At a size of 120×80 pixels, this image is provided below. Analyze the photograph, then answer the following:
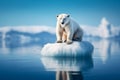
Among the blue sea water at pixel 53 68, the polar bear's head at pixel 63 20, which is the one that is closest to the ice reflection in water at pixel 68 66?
the blue sea water at pixel 53 68

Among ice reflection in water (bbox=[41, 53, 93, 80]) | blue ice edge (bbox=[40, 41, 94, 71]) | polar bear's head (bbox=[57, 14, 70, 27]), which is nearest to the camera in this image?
ice reflection in water (bbox=[41, 53, 93, 80])

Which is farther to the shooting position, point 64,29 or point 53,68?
point 64,29

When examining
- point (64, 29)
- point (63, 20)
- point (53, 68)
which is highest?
point (63, 20)

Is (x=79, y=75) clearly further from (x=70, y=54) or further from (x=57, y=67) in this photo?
(x=70, y=54)

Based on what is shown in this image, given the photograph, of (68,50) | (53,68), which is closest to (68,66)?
(53,68)

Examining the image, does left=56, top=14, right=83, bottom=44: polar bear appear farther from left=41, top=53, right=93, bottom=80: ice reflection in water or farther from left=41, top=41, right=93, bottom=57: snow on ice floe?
left=41, top=53, right=93, bottom=80: ice reflection in water

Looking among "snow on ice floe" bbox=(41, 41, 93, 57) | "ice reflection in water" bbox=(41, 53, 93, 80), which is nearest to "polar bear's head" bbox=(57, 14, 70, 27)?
"snow on ice floe" bbox=(41, 41, 93, 57)

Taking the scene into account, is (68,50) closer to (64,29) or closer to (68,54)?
(68,54)

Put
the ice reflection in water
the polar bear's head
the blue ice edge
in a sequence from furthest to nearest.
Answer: the polar bear's head
the blue ice edge
the ice reflection in water

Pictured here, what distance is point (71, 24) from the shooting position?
6.10m

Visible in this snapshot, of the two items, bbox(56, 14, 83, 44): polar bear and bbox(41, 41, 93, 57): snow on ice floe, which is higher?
bbox(56, 14, 83, 44): polar bear

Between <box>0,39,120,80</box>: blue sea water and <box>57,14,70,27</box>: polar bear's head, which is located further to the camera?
<box>57,14,70,27</box>: polar bear's head

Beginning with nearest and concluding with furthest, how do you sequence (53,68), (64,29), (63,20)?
(53,68), (63,20), (64,29)

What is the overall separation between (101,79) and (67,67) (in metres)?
0.74
